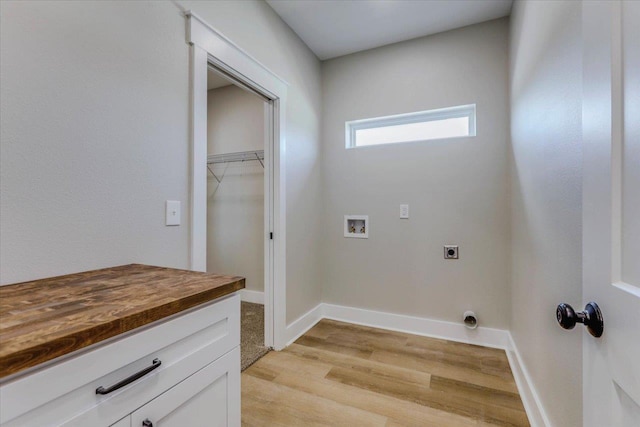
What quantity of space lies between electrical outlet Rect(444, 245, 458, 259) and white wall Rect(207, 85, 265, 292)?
6.34 feet

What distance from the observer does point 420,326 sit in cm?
251

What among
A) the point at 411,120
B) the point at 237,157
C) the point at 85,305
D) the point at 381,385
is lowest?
the point at 381,385

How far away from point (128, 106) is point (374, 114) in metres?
2.04

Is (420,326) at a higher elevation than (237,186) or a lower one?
lower

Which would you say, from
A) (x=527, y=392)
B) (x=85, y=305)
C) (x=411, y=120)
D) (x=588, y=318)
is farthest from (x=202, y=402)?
(x=411, y=120)

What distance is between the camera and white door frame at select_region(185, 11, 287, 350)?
1.50 m

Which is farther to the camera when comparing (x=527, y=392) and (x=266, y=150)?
(x=266, y=150)

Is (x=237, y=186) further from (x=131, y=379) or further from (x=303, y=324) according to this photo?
(x=131, y=379)

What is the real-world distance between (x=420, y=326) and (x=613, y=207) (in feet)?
7.26

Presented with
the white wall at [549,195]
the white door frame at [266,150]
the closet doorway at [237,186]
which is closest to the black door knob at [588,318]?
the white wall at [549,195]

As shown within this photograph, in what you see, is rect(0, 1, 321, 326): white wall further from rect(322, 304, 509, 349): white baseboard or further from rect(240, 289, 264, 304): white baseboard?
rect(240, 289, 264, 304): white baseboard

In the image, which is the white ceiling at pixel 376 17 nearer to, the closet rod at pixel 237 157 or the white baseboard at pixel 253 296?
the closet rod at pixel 237 157

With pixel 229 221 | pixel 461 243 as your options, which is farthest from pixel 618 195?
pixel 229 221

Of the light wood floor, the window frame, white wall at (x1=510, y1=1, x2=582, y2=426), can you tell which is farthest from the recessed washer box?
white wall at (x1=510, y1=1, x2=582, y2=426)
